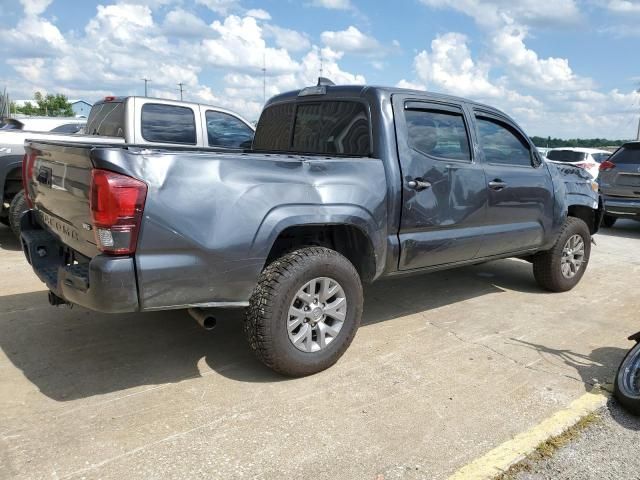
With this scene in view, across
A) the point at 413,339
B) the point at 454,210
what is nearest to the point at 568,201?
the point at 454,210

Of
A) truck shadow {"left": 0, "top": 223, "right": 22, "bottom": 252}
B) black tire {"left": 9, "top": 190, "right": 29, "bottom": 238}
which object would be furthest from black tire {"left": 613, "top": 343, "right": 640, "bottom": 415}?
truck shadow {"left": 0, "top": 223, "right": 22, "bottom": 252}

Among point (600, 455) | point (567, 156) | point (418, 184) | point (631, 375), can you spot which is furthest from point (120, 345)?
point (567, 156)

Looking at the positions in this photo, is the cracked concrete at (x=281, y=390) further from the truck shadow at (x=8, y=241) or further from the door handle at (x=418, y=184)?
the truck shadow at (x=8, y=241)

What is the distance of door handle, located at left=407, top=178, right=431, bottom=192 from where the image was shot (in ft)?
12.7

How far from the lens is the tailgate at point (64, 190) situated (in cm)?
288

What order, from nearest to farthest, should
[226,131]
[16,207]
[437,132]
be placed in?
[437,132] < [16,207] < [226,131]

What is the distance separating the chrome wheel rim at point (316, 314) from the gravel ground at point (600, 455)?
4.59 feet

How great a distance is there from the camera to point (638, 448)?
2824mm

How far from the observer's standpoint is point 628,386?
3.24 meters

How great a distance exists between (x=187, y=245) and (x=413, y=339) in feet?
6.85

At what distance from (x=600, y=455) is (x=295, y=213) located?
6.83 feet

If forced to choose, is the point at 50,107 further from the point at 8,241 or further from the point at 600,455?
the point at 600,455

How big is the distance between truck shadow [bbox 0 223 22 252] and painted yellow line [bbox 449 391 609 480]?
625 centimetres

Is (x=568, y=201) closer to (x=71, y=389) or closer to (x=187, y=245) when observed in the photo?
(x=187, y=245)
